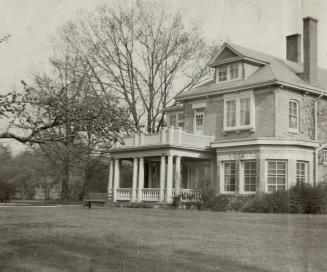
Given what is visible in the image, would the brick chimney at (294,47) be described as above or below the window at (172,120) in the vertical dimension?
above

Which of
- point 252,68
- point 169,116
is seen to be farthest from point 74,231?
point 169,116

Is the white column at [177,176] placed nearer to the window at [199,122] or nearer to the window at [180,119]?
the window at [199,122]

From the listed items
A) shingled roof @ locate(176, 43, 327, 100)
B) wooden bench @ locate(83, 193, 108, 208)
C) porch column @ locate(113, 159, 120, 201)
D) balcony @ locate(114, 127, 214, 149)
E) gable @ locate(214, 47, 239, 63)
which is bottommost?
wooden bench @ locate(83, 193, 108, 208)

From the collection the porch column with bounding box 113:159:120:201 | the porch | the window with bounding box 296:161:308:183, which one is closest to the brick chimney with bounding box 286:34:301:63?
the porch

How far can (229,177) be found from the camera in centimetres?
2894

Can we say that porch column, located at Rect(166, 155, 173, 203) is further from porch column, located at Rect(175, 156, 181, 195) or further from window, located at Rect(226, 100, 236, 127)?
window, located at Rect(226, 100, 236, 127)

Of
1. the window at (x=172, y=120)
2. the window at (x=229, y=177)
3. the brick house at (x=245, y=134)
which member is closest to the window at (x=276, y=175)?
the brick house at (x=245, y=134)

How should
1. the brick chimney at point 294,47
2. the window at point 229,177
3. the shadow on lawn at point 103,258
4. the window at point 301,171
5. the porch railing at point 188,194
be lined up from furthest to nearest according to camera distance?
1. the brick chimney at point 294,47
2. the window at point 229,177
3. the window at point 301,171
4. the porch railing at point 188,194
5. the shadow on lawn at point 103,258

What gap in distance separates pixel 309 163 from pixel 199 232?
53.1 ft

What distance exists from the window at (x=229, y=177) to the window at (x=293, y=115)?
12.9 ft

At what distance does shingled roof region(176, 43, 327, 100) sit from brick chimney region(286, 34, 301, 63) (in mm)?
1570

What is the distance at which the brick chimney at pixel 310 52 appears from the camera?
3009cm

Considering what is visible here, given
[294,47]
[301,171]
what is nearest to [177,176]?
[301,171]

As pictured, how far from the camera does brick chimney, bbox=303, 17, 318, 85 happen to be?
30.1 metres
